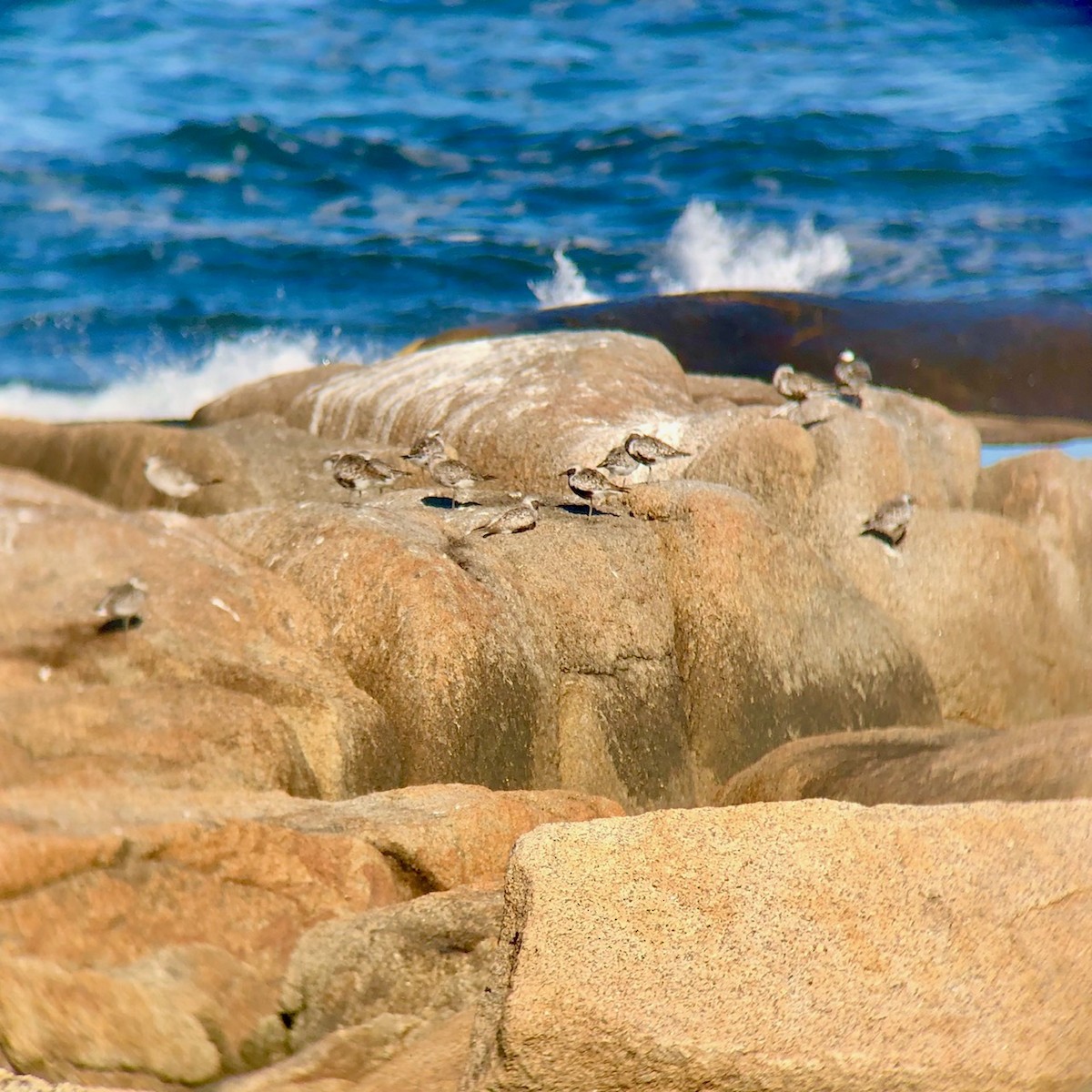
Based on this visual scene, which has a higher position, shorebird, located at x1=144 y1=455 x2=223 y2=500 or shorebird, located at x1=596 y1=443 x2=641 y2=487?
shorebird, located at x1=596 y1=443 x2=641 y2=487

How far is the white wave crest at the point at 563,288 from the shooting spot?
63.6 ft

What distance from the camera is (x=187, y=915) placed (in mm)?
4000

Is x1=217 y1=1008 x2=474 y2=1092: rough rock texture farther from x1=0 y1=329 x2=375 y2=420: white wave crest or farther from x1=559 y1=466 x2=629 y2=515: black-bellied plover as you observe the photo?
x1=0 y1=329 x2=375 y2=420: white wave crest

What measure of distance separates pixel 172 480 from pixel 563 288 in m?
12.2

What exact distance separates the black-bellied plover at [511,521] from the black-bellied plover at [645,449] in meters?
1.22

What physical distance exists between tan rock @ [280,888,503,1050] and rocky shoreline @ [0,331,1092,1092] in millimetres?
12

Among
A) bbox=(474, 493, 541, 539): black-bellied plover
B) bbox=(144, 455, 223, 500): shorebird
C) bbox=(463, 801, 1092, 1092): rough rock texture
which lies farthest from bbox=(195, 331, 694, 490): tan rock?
bbox=(463, 801, 1092, 1092): rough rock texture

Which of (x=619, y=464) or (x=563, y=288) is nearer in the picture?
(x=619, y=464)

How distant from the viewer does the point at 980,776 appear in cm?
521

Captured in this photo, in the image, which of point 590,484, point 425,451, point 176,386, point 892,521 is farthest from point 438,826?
point 176,386

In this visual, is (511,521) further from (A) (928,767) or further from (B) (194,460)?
(B) (194,460)

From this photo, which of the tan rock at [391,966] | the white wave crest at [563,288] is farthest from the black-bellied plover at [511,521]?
the white wave crest at [563,288]

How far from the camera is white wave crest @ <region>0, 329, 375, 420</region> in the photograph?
16.6 m

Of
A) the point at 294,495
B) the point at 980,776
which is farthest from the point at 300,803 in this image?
the point at 294,495
